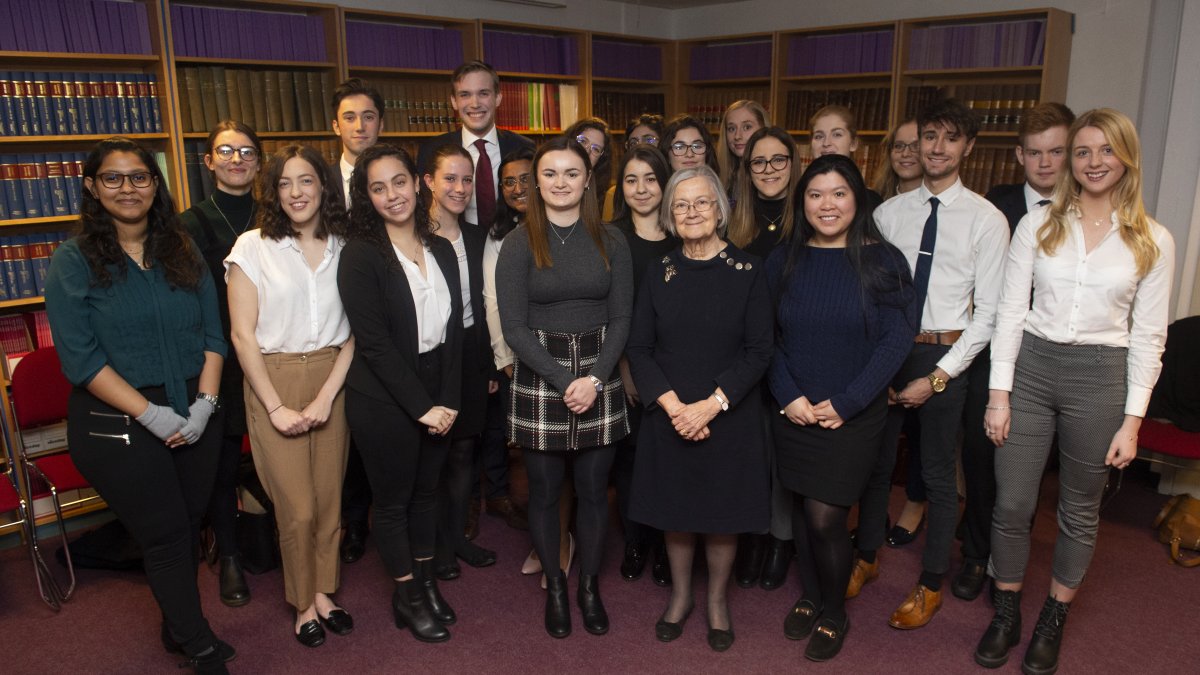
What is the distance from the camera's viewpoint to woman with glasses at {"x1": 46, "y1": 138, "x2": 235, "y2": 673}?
2.40 metres

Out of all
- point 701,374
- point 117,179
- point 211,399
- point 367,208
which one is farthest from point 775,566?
point 117,179

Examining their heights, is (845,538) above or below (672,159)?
below

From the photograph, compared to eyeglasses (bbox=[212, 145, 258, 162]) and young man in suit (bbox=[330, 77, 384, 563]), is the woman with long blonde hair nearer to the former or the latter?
young man in suit (bbox=[330, 77, 384, 563])

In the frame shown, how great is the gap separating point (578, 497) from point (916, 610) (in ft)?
4.20

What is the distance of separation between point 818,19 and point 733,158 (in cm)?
341

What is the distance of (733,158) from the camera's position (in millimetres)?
3688

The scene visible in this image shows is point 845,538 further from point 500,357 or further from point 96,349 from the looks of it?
point 96,349

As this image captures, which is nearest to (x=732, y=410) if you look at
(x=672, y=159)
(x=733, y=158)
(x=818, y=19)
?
(x=672, y=159)

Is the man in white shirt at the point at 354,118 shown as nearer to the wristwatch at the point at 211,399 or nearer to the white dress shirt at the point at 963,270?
the wristwatch at the point at 211,399

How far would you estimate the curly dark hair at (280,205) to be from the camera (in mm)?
2629

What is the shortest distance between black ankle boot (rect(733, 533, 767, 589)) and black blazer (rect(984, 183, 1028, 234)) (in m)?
1.53

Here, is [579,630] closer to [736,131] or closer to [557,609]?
[557,609]

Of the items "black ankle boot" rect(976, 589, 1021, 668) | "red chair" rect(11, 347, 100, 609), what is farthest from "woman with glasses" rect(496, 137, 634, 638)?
"red chair" rect(11, 347, 100, 609)

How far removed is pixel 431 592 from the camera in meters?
3.04
